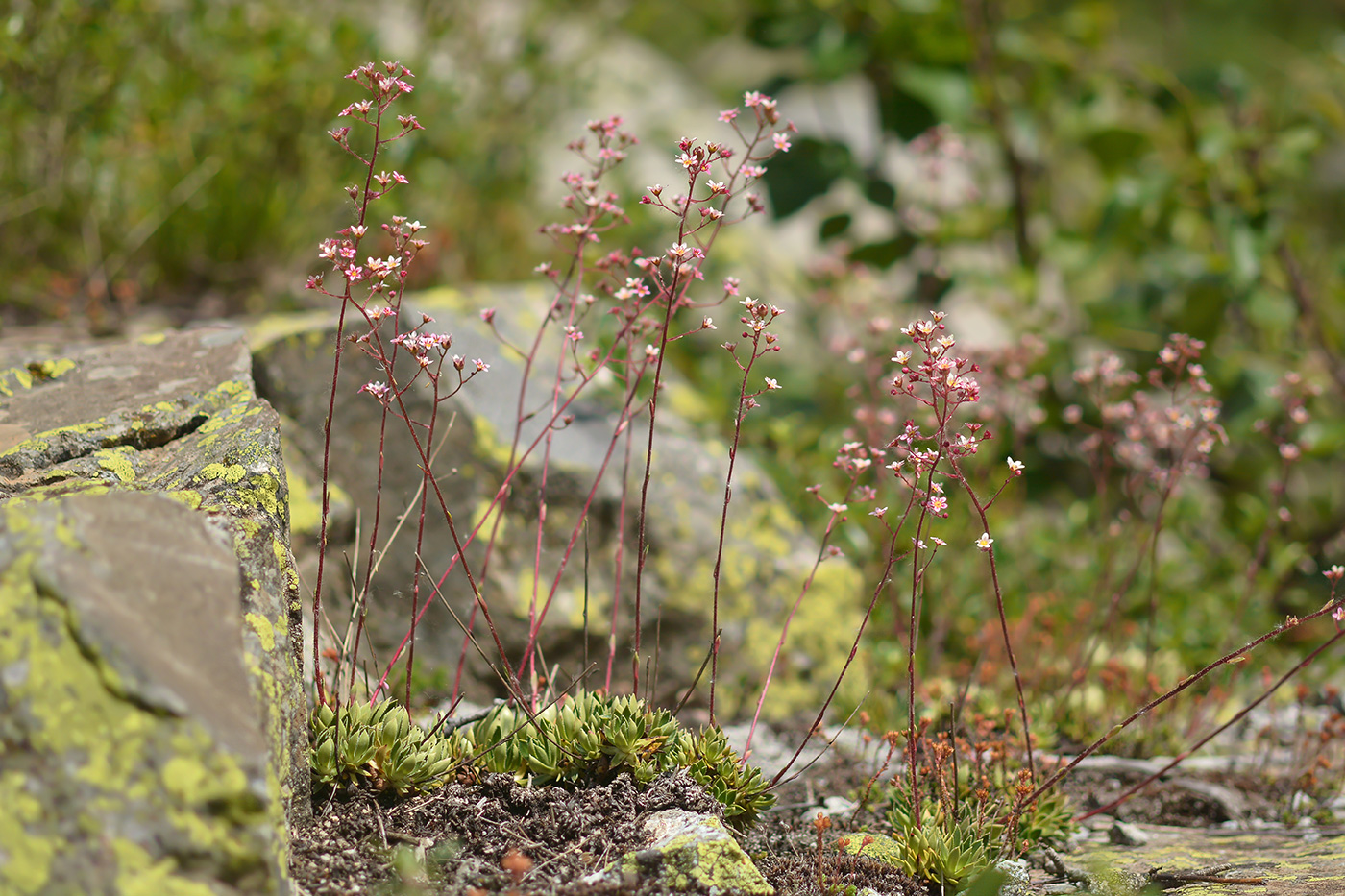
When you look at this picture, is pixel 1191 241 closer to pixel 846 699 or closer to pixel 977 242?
pixel 977 242

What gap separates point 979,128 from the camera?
4934 mm

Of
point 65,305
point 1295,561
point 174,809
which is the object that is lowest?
point 174,809

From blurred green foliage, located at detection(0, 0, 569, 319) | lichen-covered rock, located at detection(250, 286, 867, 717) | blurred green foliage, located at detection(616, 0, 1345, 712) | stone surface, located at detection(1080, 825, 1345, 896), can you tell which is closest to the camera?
stone surface, located at detection(1080, 825, 1345, 896)

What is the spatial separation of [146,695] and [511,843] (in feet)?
2.88

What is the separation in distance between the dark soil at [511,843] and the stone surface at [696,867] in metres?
0.04

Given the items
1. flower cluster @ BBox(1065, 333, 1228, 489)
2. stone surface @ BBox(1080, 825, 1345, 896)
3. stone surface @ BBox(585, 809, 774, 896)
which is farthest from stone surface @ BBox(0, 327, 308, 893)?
flower cluster @ BBox(1065, 333, 1228, 489)

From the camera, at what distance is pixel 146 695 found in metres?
1.67

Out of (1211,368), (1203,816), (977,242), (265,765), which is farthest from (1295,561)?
(265,765)

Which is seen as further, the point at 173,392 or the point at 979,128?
the point at 979,128

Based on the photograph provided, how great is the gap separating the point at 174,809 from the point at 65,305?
347cm

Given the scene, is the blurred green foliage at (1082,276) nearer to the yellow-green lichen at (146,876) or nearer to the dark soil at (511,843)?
the dark soil at (511,843)

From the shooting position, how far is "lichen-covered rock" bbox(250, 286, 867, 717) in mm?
3326

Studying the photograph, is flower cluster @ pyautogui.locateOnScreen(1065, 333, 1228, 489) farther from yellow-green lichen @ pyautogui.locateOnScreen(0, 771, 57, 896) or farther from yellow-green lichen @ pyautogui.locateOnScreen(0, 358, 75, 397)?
yellow-green lichen @ pyautogui.locateOnScreen(0, 358, 75, 397)

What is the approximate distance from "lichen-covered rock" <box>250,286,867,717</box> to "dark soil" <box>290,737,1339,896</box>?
0.95 meters
